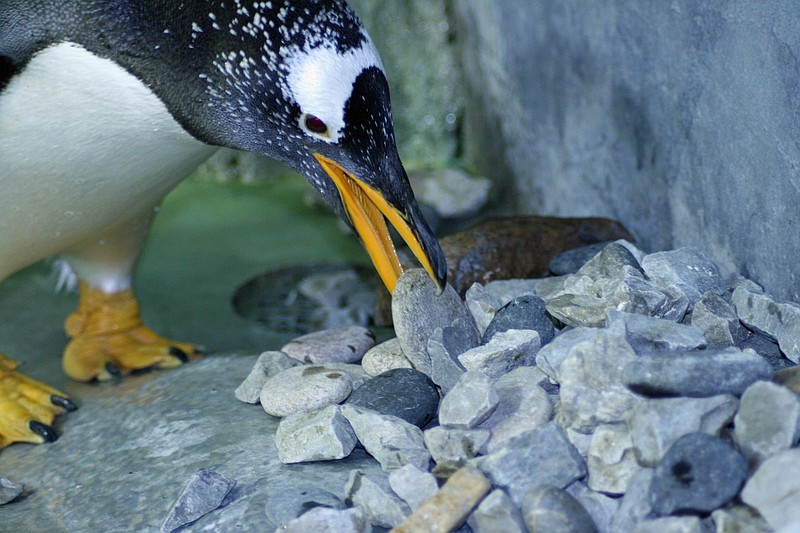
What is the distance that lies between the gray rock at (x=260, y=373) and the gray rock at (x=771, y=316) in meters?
0.96

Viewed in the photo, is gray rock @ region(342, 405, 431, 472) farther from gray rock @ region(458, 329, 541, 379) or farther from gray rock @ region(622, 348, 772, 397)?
gray rock @ region(622, 348, 772, 397)

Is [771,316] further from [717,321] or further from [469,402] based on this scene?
[469,402]

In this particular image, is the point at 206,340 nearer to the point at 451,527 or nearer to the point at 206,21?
the point at 206,21

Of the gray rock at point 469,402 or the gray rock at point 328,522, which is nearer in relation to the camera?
the gray rock at point 328,522

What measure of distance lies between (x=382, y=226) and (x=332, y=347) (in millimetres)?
360

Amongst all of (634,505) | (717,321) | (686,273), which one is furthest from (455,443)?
(686,273)

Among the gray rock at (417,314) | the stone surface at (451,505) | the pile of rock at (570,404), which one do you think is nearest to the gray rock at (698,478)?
the pile of rock at (570,404)

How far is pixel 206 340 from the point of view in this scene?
294 centimetres

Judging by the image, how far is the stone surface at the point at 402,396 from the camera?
5.97 feet

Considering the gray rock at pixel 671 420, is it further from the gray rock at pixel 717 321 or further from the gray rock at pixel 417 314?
the gray rock at pixel 417 314

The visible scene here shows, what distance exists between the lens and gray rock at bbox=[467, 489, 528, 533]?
1468 millimetres

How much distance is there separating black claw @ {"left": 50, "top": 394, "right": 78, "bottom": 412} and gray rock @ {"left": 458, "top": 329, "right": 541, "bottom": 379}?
1034mm

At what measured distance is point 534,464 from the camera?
1.55 meters

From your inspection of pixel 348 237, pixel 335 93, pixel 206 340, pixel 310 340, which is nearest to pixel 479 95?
pixel 348 237
